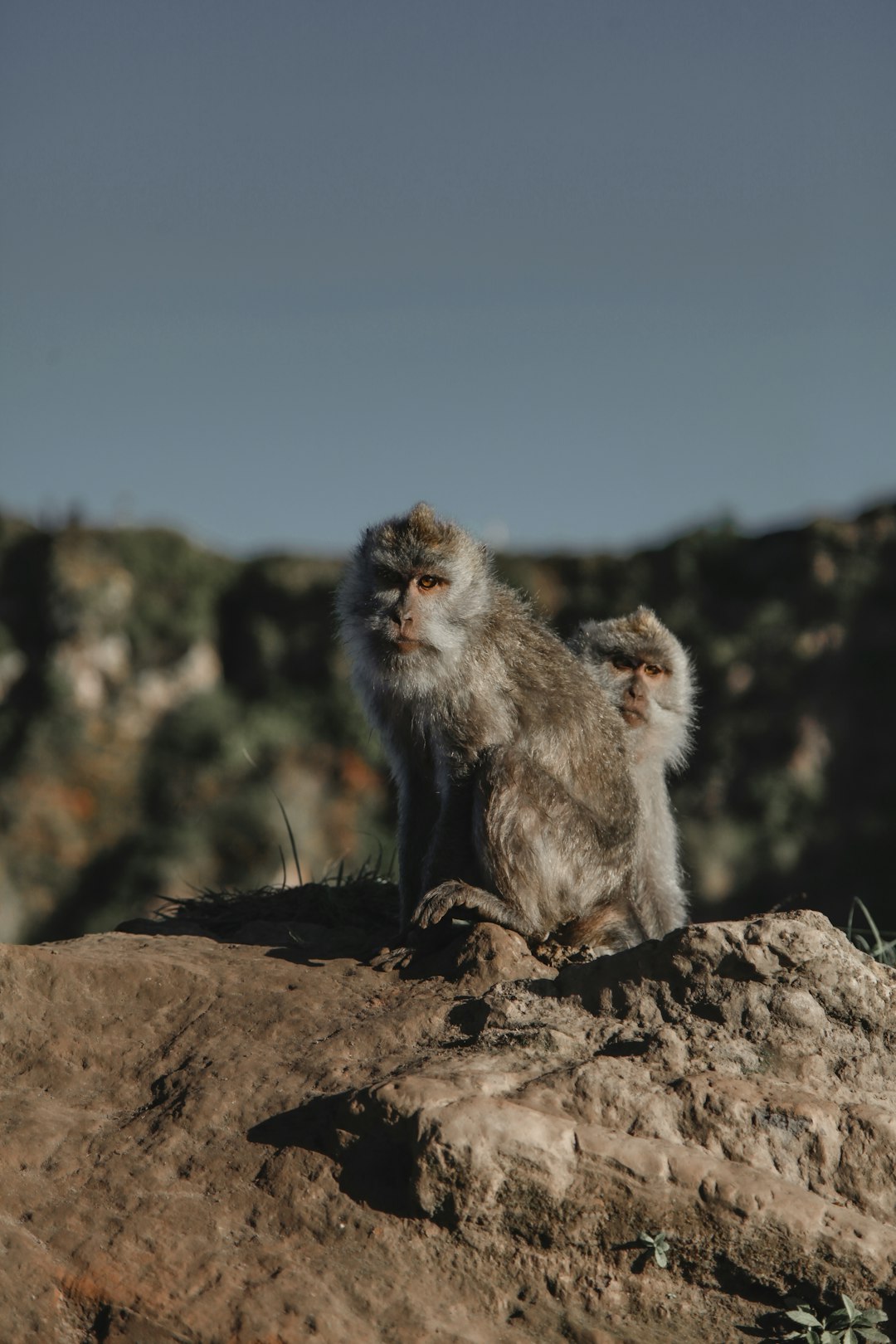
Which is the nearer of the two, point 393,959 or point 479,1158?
point 479,1158

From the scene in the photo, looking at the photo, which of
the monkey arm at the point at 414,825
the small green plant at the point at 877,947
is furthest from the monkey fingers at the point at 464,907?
the small green plant at the point at 877,947

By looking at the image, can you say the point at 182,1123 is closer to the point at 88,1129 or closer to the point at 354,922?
the point at 88,1129

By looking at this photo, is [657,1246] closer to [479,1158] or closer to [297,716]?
[479,1158]

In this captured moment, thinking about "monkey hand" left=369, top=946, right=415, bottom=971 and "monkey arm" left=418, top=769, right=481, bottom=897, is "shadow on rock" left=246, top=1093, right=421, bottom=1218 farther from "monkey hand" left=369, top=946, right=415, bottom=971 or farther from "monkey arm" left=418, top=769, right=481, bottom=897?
"monkey arm" left=418, top=769, right=481, bottom=897

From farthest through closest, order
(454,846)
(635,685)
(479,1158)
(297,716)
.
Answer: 1. (297,716)
2. (635,685)
3. (454,846)
4. (479,1158)

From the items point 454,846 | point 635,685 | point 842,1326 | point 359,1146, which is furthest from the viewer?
point 635,685

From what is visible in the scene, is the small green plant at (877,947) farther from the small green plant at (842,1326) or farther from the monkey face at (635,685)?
the small green plant at (842,1326)

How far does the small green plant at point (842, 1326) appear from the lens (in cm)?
334

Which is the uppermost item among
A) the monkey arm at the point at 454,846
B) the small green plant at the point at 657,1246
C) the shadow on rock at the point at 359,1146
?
the monkey arm at the point at 454,846

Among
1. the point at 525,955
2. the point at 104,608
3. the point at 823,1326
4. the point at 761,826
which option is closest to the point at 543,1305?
the point at 823,1326

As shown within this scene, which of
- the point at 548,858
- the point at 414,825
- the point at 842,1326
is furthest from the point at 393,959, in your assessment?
the point at 842,1326

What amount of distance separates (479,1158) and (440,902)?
167 cm

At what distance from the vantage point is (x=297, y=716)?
1299 centimetres

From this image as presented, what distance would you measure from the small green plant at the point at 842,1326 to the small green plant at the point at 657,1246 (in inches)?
13.8
